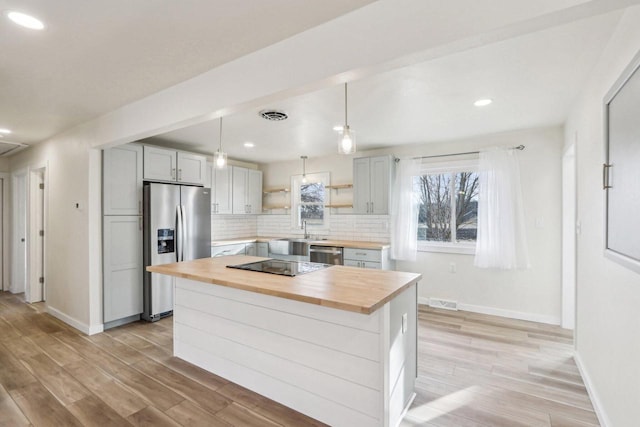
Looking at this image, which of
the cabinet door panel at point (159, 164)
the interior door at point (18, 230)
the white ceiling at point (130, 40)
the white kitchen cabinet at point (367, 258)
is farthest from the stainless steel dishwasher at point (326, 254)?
the interior door at point (18, 230)

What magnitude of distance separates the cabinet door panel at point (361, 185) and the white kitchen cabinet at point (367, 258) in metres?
0.65

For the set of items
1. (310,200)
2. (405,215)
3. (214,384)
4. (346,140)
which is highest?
(346,140)

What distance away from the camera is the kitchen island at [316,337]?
1803 millimetres

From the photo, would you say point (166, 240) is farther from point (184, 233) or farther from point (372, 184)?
point (372, 184)

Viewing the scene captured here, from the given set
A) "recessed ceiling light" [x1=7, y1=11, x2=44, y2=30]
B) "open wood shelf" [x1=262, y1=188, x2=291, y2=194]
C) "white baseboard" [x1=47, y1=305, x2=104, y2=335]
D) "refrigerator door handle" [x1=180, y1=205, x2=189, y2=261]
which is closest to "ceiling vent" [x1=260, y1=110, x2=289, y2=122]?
"recessed ceiling light" [x1=7, y1=11, x2=44, y2=30]

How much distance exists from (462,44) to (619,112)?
102cm

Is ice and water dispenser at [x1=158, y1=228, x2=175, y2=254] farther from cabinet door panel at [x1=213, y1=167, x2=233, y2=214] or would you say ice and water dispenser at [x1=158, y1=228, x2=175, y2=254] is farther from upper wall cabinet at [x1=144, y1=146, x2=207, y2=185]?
cabinet door panel at [x1=213, y1=167, x2=233, y2=214]

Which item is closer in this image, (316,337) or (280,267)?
(316,337)

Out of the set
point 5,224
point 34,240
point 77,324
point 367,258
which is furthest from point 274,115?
point 5,224

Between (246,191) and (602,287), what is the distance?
499cm

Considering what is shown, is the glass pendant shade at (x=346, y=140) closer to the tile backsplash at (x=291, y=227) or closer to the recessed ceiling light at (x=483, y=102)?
the recessed ceiling light at (x=483, y=102)

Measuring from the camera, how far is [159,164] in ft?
13.4

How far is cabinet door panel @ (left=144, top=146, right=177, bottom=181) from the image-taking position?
3975 mm

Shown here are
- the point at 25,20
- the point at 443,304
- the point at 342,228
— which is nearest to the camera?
the point at 25,20
